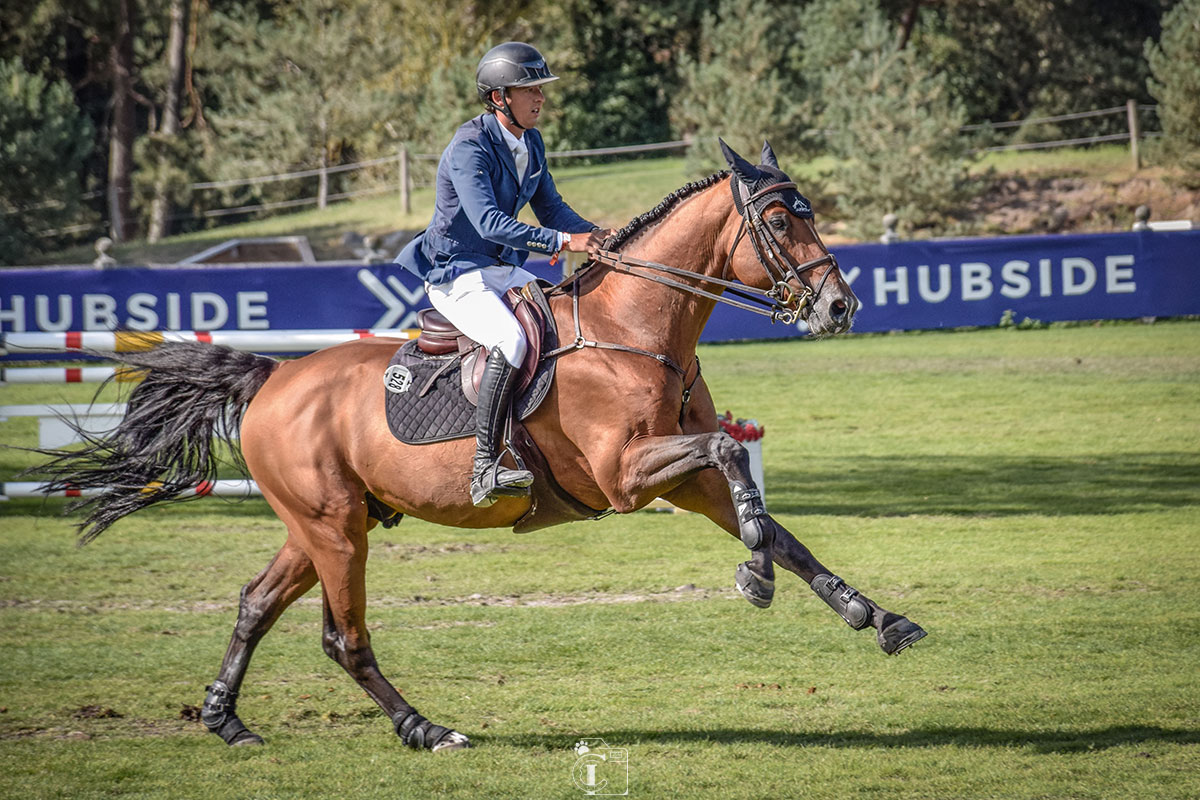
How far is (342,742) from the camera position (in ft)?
18.1

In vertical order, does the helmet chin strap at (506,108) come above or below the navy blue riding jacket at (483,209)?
above

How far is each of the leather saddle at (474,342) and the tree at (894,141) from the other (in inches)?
844

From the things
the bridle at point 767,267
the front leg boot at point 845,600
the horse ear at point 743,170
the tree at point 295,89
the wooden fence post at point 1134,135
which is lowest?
the front leg boot at point 845,600

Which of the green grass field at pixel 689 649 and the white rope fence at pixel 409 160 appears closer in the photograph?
the green grass field at pixel 689 649

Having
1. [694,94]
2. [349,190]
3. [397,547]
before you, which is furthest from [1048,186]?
[397,547]

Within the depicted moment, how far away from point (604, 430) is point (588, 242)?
0.84 meters

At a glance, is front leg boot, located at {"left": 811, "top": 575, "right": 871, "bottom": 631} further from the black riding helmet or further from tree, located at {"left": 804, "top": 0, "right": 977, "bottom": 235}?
tree, located at {"left": 804, "top": 0, "right": 977, "bottom": 235}

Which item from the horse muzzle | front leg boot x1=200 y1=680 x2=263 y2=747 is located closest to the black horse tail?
front leg boot x1=200 y1=680 x2=263 y2=747

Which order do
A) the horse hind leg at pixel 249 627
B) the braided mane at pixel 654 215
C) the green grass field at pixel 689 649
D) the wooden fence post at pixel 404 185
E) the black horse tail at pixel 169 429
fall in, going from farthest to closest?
the wooden fence post at pixel 404 185
the black horse tail at pixel 169 429
the horse hind leg at pixel 249 627
the braided mane at pixel 654 215
the green grass field at pixel 689 649

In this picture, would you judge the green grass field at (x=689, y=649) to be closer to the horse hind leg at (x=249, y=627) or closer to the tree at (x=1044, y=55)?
the horse hind leg at (x=249, y=627)

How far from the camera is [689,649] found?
22.2ft

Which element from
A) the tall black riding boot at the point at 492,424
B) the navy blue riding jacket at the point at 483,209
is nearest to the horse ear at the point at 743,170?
the navy blue riding jacket at the point at 483,209

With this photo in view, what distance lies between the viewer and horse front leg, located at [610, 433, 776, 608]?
485 cm

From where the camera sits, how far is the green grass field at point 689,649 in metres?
5.02
